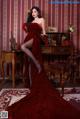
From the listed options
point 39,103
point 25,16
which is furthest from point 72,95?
point 25,16

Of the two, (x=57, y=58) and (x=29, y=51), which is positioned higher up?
(x=29, y=51)

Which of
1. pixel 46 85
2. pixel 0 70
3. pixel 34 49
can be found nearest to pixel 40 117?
pixel 46 85

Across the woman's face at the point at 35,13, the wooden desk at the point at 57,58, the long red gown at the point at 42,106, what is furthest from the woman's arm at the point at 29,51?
the woman's face at the point at 35,13

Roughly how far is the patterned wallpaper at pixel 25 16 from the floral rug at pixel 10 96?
169 cm

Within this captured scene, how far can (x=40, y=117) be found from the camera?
295cm

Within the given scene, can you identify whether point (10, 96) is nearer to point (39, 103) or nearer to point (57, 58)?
point (39, 103)

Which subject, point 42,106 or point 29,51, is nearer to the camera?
point 42,106

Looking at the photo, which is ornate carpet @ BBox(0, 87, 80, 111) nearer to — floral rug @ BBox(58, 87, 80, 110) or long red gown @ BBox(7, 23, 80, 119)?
floral rug @ BBox(58, 87, 80, 110)

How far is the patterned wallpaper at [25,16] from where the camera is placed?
21.1ft

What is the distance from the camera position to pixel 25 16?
643 centimetres

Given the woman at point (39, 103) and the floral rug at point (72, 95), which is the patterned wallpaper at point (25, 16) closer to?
the floral rug at point (72, 95)

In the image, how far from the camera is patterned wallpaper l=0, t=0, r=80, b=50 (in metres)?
6.43

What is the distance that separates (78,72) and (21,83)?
139 cm

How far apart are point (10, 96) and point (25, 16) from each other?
247 cm
